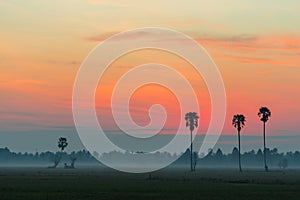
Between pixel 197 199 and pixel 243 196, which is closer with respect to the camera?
pixel 197 199

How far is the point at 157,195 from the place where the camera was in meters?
69.7

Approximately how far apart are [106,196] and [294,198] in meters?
19.2

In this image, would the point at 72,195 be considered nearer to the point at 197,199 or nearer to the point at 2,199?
the point at 2,199

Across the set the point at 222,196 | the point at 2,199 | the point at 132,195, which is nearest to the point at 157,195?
the point at 132,195

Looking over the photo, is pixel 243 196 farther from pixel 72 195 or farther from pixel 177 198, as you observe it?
→ pixel 72 195

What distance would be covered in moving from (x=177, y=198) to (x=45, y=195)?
13.9 metres

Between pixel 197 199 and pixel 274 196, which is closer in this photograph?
pixel 197 199

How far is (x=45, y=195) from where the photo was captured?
6775 centimetres

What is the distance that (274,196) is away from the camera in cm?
6962

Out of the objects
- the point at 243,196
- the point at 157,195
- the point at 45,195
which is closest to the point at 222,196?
the point at 243,196

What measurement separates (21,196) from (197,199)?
17836 mm

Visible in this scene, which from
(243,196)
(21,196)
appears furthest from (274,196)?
(21,196)

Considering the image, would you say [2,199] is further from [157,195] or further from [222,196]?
[222,196]

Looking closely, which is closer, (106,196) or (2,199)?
(2,199)
